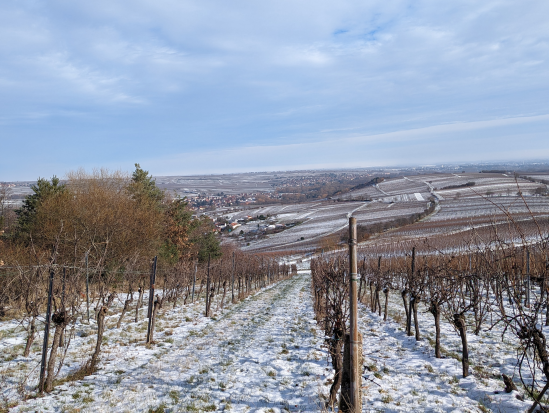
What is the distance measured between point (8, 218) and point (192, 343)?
84.5 ft

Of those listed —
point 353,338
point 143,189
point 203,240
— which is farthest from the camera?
point 203,240

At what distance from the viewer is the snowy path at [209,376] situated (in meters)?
5.23

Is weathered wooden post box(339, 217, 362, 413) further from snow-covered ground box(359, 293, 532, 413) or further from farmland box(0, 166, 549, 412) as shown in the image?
snow-covered ground box(359, 293, 532, 413)

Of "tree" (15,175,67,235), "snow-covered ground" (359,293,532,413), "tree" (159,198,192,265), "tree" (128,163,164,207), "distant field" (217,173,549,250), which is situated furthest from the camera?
"distant field" (217,173,549,250)

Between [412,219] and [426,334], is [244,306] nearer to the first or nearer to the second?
[426,334]

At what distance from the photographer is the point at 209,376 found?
6422 millimetres

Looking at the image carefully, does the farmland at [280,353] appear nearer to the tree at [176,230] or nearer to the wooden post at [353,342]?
the wooden post at [353,342]

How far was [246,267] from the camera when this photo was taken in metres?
22.9

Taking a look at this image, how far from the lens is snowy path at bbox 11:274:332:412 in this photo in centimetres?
523

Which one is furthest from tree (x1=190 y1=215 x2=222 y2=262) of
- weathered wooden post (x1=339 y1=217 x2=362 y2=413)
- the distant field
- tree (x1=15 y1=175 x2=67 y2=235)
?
weathered wooden post (x1=339 y1=217 x2=362 y2=413)

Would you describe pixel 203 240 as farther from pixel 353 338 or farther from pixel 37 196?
pixel 353 338

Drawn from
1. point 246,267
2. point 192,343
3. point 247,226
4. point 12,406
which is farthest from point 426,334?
point 247,226

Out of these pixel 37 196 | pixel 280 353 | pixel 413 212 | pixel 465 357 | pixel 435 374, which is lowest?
pixel 413 212

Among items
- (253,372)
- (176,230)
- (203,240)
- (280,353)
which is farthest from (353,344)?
(203,240)
